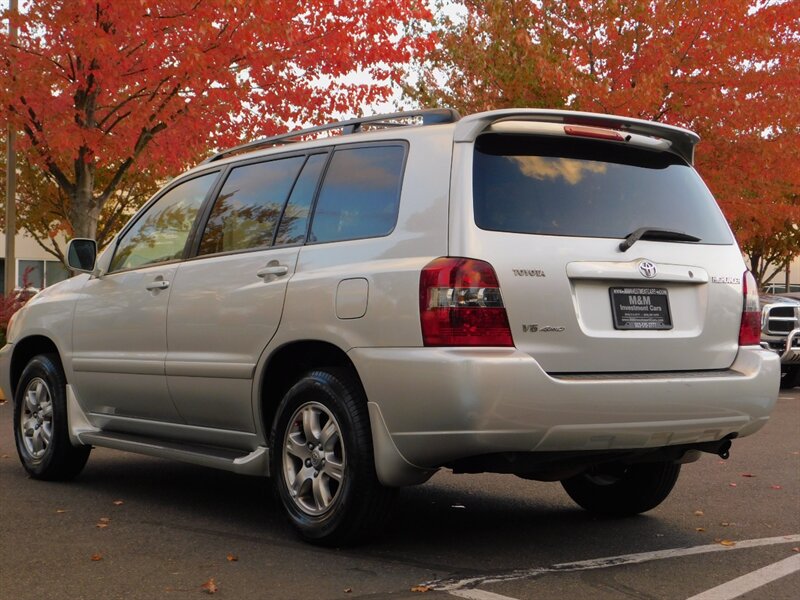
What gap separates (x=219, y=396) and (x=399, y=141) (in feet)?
5.55

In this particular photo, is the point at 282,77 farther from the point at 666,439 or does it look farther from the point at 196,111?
the point at 666,439

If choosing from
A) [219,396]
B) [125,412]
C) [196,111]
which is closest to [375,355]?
[219,396]

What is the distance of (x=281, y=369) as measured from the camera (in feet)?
20.2

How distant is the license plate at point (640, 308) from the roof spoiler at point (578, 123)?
0.84 meters

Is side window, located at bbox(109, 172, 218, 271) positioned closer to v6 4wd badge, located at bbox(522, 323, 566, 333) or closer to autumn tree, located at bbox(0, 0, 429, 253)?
v6 4wd badge, located at bbox(522, 323, 566, 333)

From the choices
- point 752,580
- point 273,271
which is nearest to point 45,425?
point 273,271

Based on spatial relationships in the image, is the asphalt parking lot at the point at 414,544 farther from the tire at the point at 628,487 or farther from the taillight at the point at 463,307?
the taillight at the point at 463,307

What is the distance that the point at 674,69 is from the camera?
845 inches

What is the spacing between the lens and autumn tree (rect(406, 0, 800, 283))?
814 inches

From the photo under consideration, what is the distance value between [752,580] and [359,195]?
2.50 meters

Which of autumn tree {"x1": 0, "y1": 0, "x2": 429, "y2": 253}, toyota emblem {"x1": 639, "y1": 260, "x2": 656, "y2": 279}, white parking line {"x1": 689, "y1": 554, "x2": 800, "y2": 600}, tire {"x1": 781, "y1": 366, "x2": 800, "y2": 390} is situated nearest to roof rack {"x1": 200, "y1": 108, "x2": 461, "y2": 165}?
toyota emblem {"x1": 639, "y1": 260, "x2": 656, "y2": 279}

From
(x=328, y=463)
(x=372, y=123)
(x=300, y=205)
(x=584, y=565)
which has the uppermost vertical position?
(x=372, y=123)

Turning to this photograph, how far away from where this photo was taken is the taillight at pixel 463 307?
16.8 feet

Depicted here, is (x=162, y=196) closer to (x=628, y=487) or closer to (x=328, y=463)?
(x=328, y=463)
